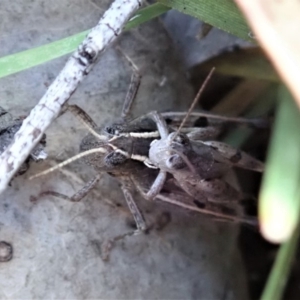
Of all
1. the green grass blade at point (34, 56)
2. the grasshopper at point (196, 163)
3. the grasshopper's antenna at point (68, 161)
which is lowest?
the grasshopper's antenna at point (68, 161)

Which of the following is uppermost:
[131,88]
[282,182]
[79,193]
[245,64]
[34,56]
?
[245,64]

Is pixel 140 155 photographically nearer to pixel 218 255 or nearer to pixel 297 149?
pixel 218 255

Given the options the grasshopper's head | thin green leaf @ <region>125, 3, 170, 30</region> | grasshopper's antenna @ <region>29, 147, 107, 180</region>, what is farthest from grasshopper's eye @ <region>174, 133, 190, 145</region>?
thin green leaf @ <region>125, 3, 170, 30</region>

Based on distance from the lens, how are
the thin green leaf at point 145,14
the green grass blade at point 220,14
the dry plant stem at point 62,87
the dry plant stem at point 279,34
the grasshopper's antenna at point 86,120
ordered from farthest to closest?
the grasshopper's antenna at point 86,120
the thin green leaf at point 145,14
the green grass blade at point 220,14
the dry plant stem at point 62,87
the dry plant stem at point 279,34

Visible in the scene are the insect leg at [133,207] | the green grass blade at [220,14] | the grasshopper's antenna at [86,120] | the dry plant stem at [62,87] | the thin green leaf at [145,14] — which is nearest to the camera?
the dry plant stem at [62,87]

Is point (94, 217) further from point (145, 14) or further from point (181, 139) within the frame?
point (145, 14)

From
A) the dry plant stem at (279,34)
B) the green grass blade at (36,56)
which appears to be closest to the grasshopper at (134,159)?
the green grass blade at (36,56)

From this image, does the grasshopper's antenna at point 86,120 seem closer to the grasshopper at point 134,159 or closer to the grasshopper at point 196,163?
the grasshopper at point 134,159

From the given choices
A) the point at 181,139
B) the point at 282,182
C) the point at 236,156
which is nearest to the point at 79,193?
the point at 181,139
